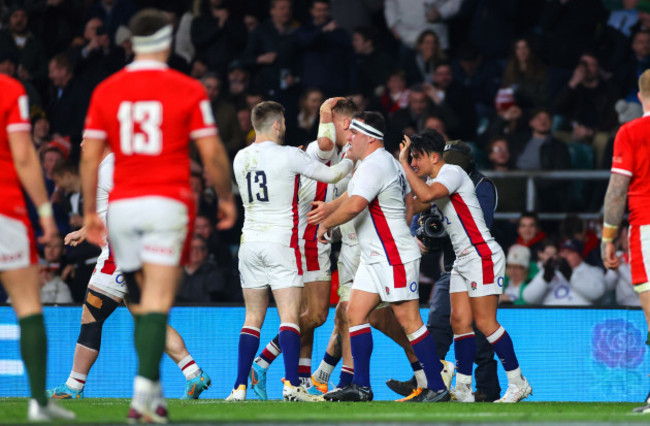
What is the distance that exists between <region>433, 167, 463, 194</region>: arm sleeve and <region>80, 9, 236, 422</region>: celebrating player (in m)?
3.19

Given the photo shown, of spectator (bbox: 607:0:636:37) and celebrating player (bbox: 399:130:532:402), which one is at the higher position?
spectator (bbox: 607:0:636:37)

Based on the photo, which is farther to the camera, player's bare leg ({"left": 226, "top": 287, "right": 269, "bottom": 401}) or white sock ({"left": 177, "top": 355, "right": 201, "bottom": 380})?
white sock ({"left": 177, "top": 355, "right": 201, "bottom": 380})

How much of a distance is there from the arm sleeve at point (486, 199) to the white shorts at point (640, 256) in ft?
7.85

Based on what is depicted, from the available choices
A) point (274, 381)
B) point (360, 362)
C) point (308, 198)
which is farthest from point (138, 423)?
point (274, 381)

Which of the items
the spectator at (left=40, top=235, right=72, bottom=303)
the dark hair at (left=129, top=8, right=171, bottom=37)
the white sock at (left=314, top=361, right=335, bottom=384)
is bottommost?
the white sock at (left=314, top=361, right=335, bottom=384)

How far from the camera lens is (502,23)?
52.9ft

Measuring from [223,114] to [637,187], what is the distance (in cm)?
835

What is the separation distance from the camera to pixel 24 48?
16.6 m

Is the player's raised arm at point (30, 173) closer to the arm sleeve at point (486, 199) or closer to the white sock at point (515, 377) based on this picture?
the white sock at point (515, 377)

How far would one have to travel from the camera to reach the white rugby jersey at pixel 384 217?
9000mm

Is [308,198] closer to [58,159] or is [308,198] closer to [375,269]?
[375,269]

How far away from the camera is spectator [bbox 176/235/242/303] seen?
12727mm

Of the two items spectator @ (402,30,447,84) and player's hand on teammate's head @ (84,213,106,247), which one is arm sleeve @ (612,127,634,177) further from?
spectator @ (402,30,447,84)

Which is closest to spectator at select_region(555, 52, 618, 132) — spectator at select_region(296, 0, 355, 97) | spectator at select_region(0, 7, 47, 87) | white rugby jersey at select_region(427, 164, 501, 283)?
spectator at select_region(296, 0, 355, 97)
